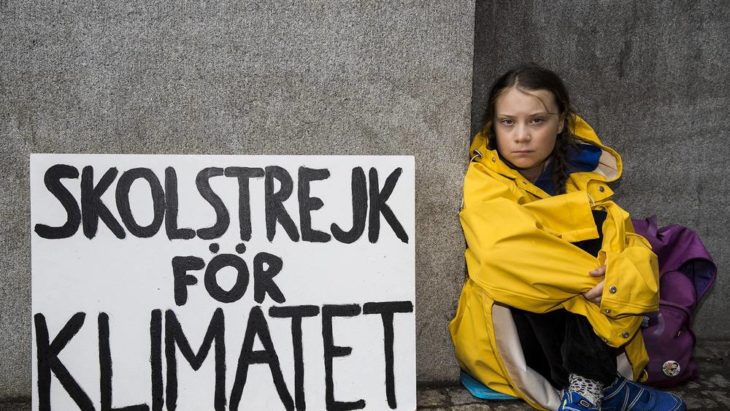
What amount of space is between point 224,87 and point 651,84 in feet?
7.27

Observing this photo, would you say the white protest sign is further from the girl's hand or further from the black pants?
the girl's hand

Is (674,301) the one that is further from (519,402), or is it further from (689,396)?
(519,402)

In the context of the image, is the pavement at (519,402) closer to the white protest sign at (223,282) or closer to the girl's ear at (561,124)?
the white protest sign at (223,282)

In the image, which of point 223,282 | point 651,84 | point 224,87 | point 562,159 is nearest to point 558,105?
point 562,159

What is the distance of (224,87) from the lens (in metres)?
2.07

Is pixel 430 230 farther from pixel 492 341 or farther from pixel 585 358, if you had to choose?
pixel 585 358

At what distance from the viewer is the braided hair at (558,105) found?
7.30 ft

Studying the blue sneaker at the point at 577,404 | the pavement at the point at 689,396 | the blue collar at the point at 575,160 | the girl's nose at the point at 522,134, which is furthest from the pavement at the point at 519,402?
the girl's nose at the point at 522,134

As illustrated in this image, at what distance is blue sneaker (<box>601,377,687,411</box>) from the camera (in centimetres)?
214

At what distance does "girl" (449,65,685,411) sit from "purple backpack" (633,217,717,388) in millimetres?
147

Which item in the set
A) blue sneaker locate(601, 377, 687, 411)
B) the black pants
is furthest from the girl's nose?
blue sneaker locate(601, 377, 687, 411)

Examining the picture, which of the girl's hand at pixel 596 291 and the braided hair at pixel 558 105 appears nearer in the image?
the girl's hand at pixel 596 291

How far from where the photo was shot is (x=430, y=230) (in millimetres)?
2271

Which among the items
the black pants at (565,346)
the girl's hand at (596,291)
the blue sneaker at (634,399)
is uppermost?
the girl's hand at (596,291)
